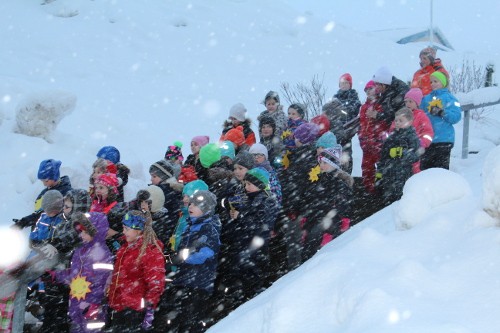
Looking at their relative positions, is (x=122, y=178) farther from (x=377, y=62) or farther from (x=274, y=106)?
(x=377, y=62)

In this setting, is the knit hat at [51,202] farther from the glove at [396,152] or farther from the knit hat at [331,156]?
the glove at [396,152]

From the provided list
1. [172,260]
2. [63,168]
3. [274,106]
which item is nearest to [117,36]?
[63,168]

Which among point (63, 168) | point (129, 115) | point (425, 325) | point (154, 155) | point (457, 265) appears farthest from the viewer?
point (129, 115)

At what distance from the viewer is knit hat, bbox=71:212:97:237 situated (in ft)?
17.0

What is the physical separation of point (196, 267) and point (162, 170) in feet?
6.65

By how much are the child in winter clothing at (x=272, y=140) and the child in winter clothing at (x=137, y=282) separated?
119 inches

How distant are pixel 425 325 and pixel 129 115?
52.4ft

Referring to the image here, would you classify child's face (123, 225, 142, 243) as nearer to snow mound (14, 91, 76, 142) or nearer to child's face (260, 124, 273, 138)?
child's face (260, 124, 273, 138)

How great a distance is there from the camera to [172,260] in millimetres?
5684

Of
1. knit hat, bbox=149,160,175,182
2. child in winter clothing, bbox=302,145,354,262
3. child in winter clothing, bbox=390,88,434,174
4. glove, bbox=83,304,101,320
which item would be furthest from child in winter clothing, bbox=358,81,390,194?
glove, bbox=83,304,101,320

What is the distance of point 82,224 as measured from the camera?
5199 mm

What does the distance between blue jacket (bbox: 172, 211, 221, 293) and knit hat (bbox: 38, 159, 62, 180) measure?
7.62 feet

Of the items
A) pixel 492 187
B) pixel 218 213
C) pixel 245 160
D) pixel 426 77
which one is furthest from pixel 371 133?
Answer: pixel 492 187

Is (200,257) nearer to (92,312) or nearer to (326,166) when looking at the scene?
(92,312)
